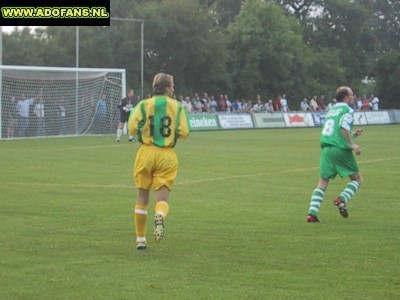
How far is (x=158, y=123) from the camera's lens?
37.0 feet

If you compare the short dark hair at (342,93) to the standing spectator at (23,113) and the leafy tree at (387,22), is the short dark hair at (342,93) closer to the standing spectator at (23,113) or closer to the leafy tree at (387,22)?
the standing spectator at (23,113)

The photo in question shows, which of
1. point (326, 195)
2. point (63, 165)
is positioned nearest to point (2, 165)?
point (63, 165)

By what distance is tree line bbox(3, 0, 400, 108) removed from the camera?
214 feet

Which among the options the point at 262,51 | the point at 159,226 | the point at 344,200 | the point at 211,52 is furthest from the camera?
the point at 262,51

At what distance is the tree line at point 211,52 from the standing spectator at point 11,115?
25.4m

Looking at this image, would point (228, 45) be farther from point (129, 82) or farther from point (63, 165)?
point (63, 165)

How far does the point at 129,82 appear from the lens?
65.6 meters

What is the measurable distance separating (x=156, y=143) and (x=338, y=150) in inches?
144

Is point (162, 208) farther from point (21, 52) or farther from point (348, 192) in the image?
point (21, 52)

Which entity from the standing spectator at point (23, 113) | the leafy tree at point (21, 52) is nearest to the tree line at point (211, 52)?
the leafy tree at point (21, 52)

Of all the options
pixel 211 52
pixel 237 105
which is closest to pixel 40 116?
pixel 237 105

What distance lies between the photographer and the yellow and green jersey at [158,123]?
11.3 m

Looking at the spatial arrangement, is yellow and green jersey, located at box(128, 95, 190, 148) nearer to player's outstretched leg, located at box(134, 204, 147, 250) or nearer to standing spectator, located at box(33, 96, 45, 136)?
player's outstretched leg, located at box(134, 204, 147, 250)

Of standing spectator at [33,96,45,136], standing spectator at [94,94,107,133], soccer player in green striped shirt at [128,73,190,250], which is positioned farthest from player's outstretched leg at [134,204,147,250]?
standing spectator at [94,94,107,133]
